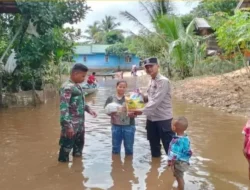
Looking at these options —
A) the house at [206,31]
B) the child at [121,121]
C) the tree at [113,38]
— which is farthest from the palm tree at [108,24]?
the child at [121,121]

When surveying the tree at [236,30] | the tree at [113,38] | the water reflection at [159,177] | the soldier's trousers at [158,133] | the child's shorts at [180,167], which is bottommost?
the water reflection at [159,177]

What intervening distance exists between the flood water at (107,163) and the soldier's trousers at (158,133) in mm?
200

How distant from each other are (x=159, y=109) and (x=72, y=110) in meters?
1.35

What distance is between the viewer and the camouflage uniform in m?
5.56

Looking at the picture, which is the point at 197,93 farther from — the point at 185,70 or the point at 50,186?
the point at 50,186

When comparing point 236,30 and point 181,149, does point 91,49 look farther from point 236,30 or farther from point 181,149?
point 181,149

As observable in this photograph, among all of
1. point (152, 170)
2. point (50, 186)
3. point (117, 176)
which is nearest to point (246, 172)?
point (152, 170)

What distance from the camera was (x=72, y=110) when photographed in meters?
5.72

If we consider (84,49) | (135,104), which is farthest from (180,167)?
(84,49)

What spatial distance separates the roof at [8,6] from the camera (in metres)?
11.5

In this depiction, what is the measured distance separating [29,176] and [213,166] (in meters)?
2.77

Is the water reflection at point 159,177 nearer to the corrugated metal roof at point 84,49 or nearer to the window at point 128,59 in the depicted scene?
the window at point 128,59

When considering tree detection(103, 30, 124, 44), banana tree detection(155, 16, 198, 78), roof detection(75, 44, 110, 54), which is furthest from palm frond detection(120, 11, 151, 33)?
tree detection(103, 30, 124, 44)

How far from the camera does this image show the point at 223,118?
407 inches
